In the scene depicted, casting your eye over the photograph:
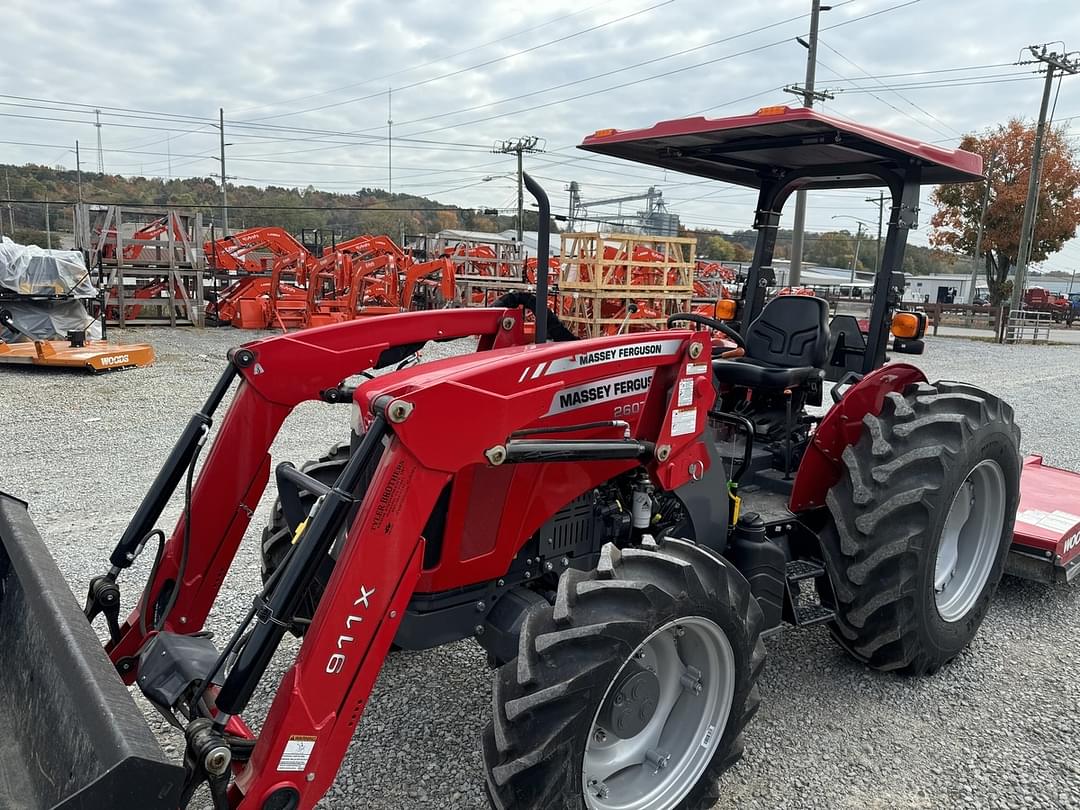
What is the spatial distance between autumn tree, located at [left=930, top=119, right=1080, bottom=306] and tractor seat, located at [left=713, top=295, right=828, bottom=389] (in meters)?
32.6

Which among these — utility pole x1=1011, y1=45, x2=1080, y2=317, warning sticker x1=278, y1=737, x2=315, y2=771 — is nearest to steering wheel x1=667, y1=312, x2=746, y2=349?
warning sticker x1=278, y1=737, x2=315, y2=771

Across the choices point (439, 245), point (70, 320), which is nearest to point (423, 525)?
point (70, 320)

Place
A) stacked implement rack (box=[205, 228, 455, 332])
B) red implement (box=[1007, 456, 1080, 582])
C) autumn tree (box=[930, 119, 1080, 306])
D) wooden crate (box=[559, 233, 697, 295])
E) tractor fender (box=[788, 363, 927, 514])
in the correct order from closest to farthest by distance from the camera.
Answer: tractor fender (box=[788, 363, 927, 514]) < red implement (box=[1007, 456, 1080, 582]) < wooden crate (box=[559, 233, 697, 295]) < stacked implement rack (box=[205, 228, 455, 332]) < autumn tree (box=[930, 119, 1080, 306])

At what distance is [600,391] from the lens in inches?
108

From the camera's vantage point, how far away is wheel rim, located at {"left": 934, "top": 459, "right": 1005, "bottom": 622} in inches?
154

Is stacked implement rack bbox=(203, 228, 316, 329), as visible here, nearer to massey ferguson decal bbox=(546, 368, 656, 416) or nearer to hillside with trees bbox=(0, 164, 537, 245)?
massey ferguson decal bbox=(546, 368, 656, 416)

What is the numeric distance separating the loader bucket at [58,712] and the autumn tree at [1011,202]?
35726 millimetres

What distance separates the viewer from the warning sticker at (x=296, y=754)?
6.73 feet

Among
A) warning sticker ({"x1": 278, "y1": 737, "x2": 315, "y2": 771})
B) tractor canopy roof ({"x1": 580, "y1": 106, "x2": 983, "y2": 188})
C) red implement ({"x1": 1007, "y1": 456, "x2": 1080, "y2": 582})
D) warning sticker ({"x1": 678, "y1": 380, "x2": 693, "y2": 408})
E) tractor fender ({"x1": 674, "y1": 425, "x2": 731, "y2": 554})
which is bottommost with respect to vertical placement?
red implement ({"x1": 1007, "y1": 456, "x2": 1080, "y2": 582})

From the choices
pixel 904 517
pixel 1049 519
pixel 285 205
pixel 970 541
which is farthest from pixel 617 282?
pixel 285 205

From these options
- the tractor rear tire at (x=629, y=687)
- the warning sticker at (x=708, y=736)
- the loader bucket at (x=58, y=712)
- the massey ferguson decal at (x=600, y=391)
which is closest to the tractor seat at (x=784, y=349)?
the massey ferguson decal at (x=600, y=391)

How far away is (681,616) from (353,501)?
1.06m

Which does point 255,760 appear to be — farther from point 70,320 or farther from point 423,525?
point 70,320

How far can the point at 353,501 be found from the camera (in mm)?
2203
